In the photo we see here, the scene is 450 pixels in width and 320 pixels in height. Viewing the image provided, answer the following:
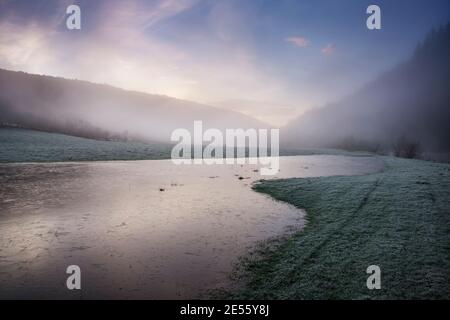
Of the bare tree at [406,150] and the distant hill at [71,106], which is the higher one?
the distant hill at [71,106]

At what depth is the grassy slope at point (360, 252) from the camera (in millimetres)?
8180

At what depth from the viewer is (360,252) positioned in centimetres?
1069

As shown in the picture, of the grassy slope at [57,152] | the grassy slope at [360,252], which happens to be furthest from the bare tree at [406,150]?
the grassy slope at [360,252]

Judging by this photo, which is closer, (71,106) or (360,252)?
(360,252)

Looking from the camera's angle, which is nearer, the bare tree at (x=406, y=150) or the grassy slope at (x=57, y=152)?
the grassy slope at (x=57, y=152)

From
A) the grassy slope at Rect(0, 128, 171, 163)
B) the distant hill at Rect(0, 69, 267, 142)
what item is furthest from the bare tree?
the distant hill at Rect(0, 69, 267, 142)

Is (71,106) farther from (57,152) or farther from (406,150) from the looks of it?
(406,150)

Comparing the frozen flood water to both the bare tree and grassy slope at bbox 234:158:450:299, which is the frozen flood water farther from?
the bare tree

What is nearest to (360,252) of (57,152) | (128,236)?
(128,236)

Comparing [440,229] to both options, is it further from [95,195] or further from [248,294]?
[95,195]

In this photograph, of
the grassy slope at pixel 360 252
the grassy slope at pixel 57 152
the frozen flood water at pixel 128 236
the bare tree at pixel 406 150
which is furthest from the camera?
the bare tree at pixel 406 150

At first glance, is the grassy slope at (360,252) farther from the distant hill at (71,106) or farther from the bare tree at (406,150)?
the distant hill at (71,106)

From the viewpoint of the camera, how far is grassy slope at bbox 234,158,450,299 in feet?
26.8
